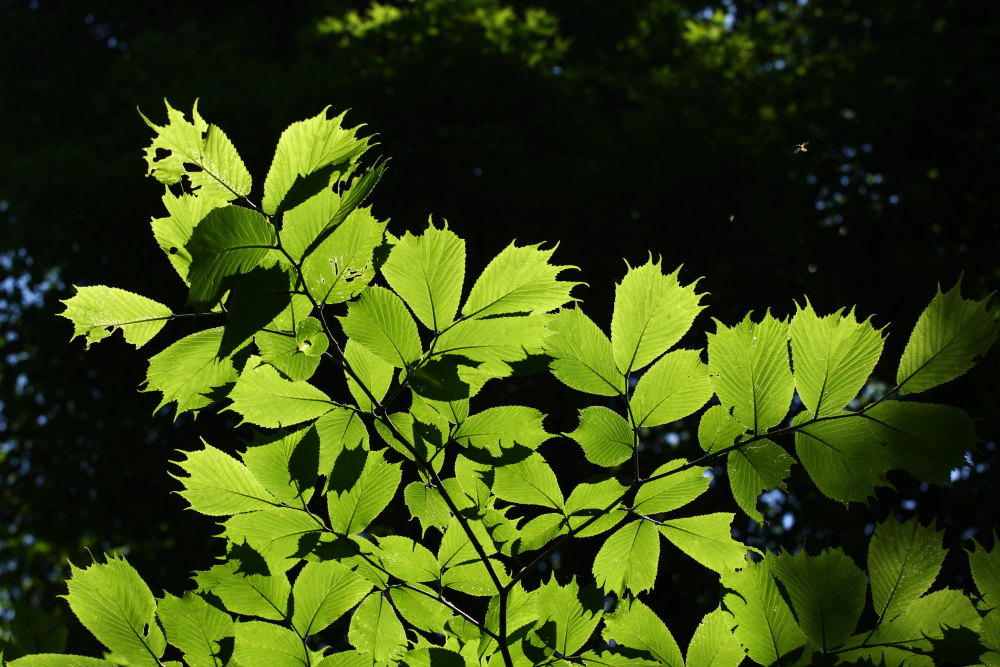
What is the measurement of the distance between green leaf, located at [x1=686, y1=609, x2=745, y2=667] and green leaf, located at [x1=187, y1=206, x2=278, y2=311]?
590mm

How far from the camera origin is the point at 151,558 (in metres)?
6.24

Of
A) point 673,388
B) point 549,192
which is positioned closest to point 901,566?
point 673,388

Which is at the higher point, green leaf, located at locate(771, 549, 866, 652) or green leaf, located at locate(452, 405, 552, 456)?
green leaf, located at locate(452, 405, 552, 456)

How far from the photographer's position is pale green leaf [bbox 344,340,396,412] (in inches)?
32.0

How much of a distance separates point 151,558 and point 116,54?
224 inches

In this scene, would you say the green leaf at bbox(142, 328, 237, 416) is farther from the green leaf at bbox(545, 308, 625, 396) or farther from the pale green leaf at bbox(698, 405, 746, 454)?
the pale green leaf at bbox(698, 405, 746, 454)

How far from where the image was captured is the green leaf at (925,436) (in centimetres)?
71

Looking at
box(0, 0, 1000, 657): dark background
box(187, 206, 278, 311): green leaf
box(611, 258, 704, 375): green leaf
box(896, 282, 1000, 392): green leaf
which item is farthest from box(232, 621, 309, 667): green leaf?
box(0, 0, 1000, 657): dark background

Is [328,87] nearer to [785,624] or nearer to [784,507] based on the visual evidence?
[784,507]

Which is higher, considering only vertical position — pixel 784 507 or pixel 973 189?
pixel 973 189

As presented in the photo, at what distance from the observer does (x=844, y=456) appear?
29.9 inches

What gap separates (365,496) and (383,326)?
195mm

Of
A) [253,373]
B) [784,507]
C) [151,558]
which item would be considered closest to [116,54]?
[151,558]

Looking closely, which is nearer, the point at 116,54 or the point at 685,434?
the point at 685,434
